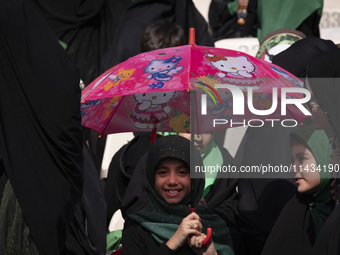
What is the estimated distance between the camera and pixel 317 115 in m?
4.51

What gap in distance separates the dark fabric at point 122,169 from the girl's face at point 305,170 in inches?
→ 63.9

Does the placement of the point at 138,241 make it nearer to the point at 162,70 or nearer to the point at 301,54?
the point at 162,70

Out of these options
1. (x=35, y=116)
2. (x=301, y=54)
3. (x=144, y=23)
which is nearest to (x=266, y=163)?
(x=301, y=54)

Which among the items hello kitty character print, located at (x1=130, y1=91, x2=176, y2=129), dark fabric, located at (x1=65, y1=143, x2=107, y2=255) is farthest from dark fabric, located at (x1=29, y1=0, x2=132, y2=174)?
dark fabric, located at (x1=65, y1=143, x2=107, y2=255)

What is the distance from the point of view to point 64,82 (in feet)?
13.9

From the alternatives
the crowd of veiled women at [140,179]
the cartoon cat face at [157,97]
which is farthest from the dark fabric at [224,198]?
the cartoon cat face at [157,97]

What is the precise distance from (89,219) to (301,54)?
1978 millimetres

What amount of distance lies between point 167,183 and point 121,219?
1.51 m

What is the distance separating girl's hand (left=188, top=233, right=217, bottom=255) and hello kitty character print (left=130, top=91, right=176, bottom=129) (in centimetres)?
104

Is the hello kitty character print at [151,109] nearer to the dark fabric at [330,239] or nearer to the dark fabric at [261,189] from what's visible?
the dark fabric at [261,189]

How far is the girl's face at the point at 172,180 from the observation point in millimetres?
4750


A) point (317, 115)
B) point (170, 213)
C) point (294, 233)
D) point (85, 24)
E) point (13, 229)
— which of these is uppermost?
point (317, 115)

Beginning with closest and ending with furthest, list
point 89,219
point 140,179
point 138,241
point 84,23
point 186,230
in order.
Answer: point 186,230, point 138,241, point 89,219, point 140,179, point 84,23

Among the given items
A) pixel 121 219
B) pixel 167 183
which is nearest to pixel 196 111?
pixel 167 183
